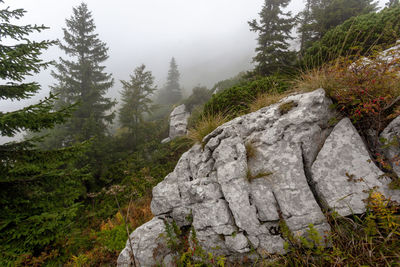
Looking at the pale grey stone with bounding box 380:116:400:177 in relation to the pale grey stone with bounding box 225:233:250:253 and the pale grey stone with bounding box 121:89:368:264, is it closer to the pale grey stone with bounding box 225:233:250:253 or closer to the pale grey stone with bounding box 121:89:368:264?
the pale grey stone with bounding box 121:89:368:264

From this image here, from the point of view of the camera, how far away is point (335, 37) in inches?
239

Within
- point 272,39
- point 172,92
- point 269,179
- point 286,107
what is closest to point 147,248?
point 269,179

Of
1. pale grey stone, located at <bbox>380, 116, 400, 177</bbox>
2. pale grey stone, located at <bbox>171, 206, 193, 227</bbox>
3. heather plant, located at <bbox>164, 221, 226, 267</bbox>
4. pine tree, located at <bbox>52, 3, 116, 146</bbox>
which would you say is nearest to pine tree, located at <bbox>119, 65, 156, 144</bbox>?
pine tree, located at <bbox>52, 3, 116, 146</bbox>

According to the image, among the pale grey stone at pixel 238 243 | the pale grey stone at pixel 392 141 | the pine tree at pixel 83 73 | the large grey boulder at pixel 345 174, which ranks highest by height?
the pine tree at pixel 83 73

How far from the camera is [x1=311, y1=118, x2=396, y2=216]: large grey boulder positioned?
7.09 feet

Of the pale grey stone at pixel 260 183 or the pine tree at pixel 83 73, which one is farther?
the pine tree at pixel 83 73

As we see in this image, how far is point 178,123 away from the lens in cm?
1530

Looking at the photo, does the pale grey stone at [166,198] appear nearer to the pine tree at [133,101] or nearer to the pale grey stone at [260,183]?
the pale grey stone at [260,183]

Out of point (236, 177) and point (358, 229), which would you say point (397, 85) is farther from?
point (236, 177)

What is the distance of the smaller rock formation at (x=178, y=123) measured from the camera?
47.3 ft

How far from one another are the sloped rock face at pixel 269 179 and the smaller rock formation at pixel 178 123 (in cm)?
1044

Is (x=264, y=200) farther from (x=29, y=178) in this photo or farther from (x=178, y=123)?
(x=178, y=123)

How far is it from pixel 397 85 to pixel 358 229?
249 centimetres

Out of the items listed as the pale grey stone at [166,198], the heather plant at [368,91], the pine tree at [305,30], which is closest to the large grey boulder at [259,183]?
the pale grey stone at [166,198]
